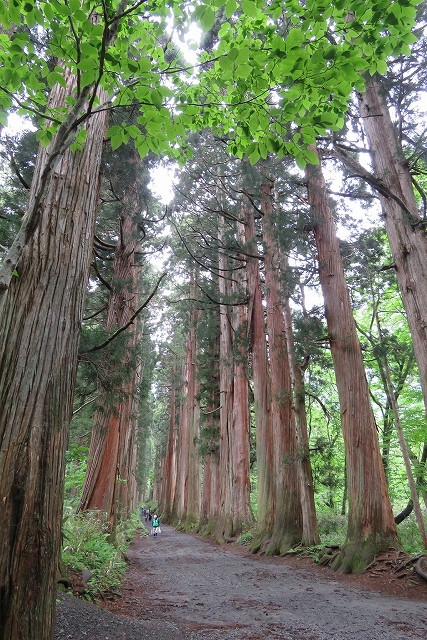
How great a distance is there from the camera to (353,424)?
7586 mm

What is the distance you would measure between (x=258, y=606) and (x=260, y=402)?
7264 millimetres

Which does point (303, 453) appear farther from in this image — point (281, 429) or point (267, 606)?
point (267, 606)

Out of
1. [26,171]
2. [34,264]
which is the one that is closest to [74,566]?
[34,264]

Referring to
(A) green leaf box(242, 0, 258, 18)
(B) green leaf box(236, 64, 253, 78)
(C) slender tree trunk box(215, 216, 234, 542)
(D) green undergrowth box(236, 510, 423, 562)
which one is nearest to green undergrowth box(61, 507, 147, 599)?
(D) green undergrowth box(236, 510, 423, 562)

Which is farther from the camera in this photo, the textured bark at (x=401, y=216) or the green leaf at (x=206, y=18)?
the textured bark at (x=401, y=216)

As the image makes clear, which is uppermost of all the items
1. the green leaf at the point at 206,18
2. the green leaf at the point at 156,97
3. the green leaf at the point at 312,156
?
the green leaf at the point at 206,18

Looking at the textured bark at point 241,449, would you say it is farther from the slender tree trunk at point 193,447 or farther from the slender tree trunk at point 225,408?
the slender tree trunk at point 193,447

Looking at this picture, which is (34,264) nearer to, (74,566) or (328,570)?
(74,566)

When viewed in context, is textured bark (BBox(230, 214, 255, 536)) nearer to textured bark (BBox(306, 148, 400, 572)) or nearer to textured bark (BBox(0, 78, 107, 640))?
textured bark (BBox(306, 148, 400, 572))

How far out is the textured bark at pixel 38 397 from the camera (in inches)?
68.4

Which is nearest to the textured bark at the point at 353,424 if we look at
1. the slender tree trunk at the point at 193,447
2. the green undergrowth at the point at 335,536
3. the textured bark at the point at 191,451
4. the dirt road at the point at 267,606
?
the dirt road at the point at 267,606

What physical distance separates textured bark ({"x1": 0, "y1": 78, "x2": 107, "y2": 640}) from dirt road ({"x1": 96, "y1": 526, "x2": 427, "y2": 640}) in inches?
113

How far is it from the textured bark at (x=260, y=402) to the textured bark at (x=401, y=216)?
6.03 meters

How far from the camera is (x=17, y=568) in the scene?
1.73 metres
